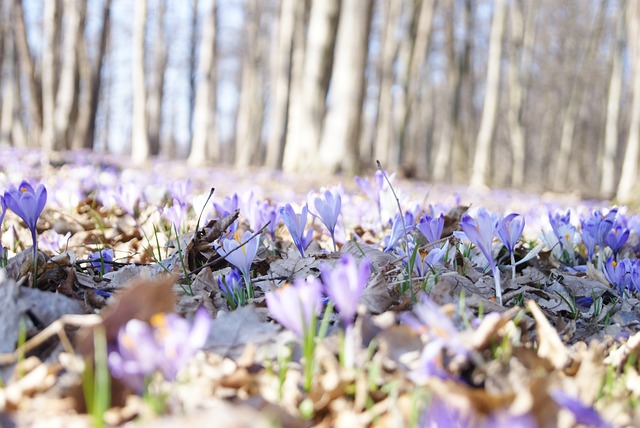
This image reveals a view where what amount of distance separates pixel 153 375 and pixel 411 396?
41cm

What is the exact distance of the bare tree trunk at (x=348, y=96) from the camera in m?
10.7

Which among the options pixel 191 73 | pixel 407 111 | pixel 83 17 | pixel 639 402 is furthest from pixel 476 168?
pixel 639 402

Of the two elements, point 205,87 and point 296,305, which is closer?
point 296,305

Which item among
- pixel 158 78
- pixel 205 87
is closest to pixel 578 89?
pixel 205 87

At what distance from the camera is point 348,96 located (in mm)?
10859

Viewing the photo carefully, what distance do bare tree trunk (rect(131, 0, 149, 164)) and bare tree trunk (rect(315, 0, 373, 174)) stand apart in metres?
5.77

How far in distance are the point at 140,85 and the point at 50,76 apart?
213 cm

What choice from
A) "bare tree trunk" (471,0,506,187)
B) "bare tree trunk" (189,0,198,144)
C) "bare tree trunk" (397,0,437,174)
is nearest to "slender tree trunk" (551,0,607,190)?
"bare tree trunk" (471,0,506,187)

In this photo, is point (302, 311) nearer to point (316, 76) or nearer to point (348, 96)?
point (348, 96)

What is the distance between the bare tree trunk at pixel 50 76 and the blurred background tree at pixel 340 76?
0.05 m

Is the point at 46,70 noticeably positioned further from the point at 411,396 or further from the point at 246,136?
the point at 411,396

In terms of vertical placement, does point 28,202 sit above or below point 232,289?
above

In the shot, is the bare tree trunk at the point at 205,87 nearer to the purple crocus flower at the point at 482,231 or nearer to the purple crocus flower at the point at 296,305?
the purple crocus flower at the point at 482,231

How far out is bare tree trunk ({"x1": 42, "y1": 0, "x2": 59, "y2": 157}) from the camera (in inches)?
491
